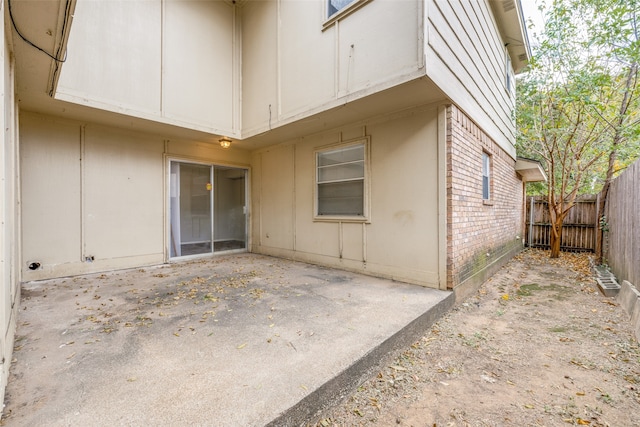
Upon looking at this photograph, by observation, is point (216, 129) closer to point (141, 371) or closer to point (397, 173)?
point (397, 173)

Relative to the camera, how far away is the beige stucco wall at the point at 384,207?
14.0ft

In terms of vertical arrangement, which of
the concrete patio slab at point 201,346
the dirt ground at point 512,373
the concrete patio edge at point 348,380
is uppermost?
the concrete patio slab at point 201,346

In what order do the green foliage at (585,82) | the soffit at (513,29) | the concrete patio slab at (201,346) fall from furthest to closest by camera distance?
1. the soffit at (513,29)
2. the green foliage at (585,82)
3. the concrete patio slab at (201,346)

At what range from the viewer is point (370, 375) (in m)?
2.37

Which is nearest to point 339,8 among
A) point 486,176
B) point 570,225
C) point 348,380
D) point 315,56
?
point 315,56

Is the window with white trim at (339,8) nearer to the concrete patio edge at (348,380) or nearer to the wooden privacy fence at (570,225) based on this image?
the concrete patio edge at (348,380)

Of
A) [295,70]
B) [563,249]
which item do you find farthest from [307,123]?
[563,249]

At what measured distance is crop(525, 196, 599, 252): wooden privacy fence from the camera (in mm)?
9008

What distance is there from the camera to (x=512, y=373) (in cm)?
254

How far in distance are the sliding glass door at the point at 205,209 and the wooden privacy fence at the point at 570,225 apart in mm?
9918

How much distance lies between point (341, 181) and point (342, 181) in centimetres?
2

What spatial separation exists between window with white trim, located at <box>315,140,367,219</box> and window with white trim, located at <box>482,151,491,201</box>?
2.67 m

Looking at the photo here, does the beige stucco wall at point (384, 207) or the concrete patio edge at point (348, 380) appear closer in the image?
the concrete patio edge at point (348, 380)

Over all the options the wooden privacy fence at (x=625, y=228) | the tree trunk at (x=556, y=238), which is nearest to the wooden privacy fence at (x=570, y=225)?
the tree trunk at (x=556, y=238)
